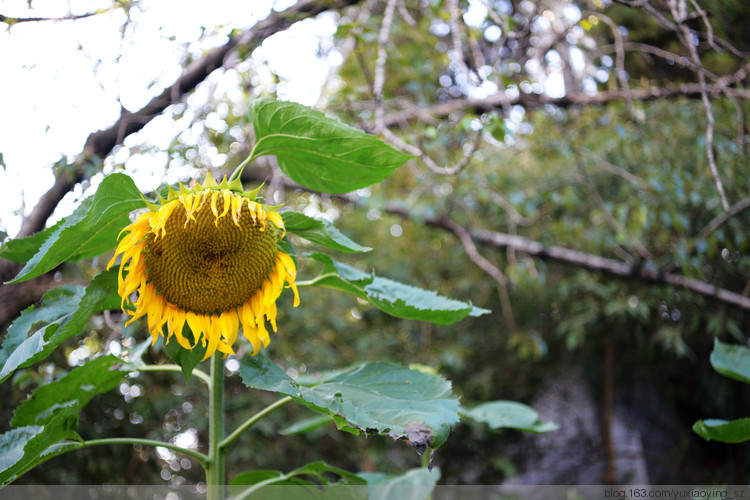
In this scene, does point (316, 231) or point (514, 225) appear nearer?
point (316, 231)

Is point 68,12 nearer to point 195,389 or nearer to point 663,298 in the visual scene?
point 195,389

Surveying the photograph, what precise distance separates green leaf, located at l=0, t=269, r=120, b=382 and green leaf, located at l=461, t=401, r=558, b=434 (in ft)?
2.66

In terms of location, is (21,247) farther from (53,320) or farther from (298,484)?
(298,484)

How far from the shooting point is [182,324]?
80 centimetres

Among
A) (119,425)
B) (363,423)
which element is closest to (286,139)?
(363,423)

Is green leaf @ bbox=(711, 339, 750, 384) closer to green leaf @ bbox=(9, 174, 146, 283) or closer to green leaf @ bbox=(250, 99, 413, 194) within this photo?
green leaf @ bbox=(250, 99, 413, 194)

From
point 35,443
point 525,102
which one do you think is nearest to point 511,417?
point 35,443

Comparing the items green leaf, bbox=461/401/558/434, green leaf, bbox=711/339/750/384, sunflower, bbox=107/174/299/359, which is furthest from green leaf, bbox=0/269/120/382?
green leaf, bbox=711/339/750/384

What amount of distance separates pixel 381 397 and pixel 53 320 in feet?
1.66

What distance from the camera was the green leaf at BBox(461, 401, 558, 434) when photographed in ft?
4.19

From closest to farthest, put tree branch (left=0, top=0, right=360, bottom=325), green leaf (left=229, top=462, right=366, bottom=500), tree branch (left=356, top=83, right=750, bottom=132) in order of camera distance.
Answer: green leaf (left=229, top=462, right=366, bottom=500), tree branch (left=0, top=0, right=360, bottom=325), tree branch (left=356, top=83, right=750, bottom=132)

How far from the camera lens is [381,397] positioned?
2.62 feet

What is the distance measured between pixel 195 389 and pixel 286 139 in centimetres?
247

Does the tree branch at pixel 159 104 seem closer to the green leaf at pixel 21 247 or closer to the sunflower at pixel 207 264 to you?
the green leaf at pixel 21 247
